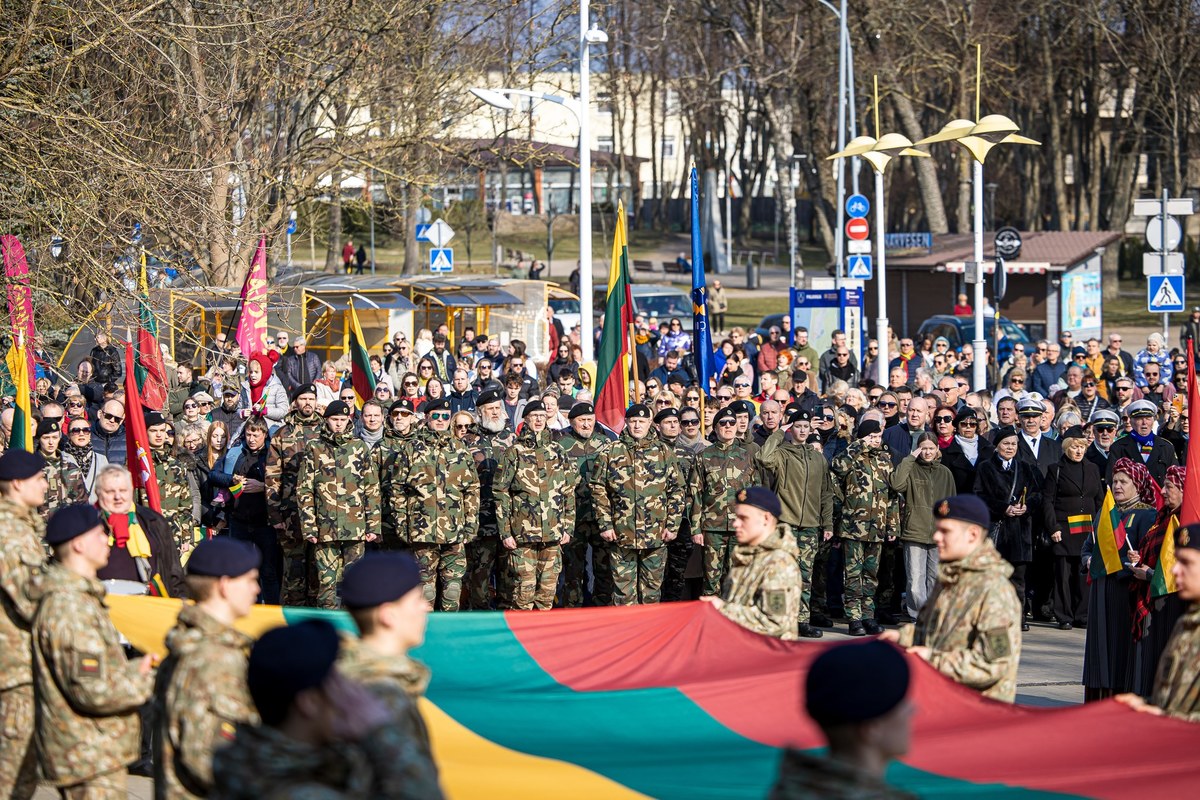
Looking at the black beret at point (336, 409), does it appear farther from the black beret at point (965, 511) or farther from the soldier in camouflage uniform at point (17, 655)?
the black beret at point (965, 511)

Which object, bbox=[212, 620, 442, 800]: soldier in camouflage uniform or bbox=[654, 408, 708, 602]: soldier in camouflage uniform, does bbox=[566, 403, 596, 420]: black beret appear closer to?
bbox=[654, 408, 708, 602]: soldier in camouflage uniform

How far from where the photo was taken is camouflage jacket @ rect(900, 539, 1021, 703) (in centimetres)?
689

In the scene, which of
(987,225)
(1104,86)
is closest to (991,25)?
(1104,86)

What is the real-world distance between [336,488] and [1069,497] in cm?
613

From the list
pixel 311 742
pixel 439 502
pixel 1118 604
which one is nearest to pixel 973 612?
pixel 311 742

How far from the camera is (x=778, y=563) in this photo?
8039mm

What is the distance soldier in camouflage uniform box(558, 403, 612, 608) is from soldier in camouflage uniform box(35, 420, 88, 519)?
158 inches

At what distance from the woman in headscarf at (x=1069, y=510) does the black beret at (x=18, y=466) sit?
8.81 metres

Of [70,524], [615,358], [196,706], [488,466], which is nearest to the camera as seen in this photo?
[196,706]

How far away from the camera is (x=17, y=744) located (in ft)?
22.1

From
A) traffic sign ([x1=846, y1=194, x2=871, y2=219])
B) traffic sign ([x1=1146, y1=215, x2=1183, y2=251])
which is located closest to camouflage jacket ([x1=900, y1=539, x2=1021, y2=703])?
traffic sign ([x1=1146, y1=215, x2=1183, y2=251])

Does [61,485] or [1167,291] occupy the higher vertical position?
[1167,291]

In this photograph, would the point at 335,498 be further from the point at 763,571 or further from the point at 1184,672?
the point at 1184,672

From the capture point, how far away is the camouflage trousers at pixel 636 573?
44.2ft
